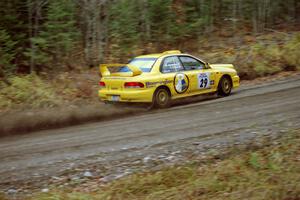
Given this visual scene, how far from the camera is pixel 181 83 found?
1230cm

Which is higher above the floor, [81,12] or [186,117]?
[81,12]

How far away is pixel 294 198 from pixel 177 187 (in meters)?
1.38

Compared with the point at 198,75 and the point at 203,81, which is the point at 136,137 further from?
the point at 203,81

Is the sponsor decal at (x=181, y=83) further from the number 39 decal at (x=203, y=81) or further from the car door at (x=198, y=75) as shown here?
the number 39 decal at (x=203, y=81)

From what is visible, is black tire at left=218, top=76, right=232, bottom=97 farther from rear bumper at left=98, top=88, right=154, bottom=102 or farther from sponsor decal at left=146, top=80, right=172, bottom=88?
rear bumper at left=98, top=88, right=154, bottom=102

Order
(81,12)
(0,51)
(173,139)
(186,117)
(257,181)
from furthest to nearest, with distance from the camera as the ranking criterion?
(81,12), (0,51), (186,117), (173,139), (257,181)

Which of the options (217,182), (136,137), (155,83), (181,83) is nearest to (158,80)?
(155,83)

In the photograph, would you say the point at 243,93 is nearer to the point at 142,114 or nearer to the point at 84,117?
the point at 142,114

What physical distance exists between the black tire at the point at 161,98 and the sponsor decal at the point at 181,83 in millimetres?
351

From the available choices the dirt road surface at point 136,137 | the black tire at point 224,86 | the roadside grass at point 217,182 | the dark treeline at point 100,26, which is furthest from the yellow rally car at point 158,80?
the roadside grass at point 217,182

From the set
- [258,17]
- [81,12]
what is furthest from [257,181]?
[258,17]

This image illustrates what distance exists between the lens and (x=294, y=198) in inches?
199

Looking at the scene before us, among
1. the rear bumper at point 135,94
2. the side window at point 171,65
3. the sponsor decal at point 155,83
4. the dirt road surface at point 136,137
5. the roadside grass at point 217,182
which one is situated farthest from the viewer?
the side window at point 171,65

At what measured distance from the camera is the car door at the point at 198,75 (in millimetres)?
12609
